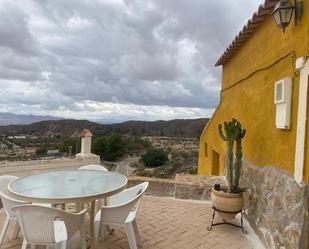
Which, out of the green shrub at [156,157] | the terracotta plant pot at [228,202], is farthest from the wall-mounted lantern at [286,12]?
the green shrub at [156,157]

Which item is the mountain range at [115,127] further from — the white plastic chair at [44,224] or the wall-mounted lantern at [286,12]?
the white plastic chair at [44,224]

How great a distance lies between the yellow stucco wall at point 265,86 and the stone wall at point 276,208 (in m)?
0.17

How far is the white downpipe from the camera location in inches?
101

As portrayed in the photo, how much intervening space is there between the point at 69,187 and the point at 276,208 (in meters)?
2.58

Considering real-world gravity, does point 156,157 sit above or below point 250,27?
below

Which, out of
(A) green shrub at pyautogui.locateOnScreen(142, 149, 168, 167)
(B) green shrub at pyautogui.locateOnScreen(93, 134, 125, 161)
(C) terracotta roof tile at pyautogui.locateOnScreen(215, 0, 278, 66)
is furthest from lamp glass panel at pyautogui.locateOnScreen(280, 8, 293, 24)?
(B) green shrub at pyautogui.locateOnScreen(93, 134, 125, 161)

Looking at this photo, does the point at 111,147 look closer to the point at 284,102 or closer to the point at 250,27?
the point at 250,27

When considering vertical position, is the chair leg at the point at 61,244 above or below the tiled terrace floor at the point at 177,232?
above

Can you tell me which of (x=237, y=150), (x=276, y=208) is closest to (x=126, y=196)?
(x=237, y=150)

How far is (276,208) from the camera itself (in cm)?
311

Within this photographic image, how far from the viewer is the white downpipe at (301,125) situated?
2561 mm

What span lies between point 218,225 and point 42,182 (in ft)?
9.35

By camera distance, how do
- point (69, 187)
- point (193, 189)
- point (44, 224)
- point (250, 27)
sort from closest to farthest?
point (44, 224) < point (69, 187) < point (250, 27) < point (193, 189)

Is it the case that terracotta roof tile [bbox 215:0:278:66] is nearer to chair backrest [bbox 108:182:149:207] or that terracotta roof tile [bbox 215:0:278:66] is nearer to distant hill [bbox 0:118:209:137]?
chair backrest [bbox 108:182:149:207]
